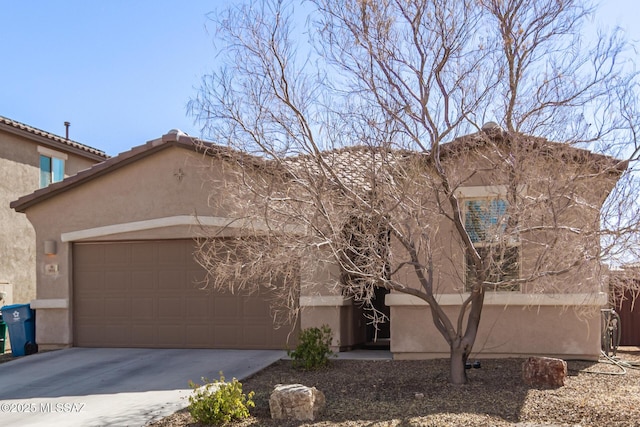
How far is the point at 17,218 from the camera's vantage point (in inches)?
776

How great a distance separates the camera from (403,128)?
850 cm

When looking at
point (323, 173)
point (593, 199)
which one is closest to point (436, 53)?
point (323, 173)

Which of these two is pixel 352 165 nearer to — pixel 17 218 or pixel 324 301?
pixel 324 301

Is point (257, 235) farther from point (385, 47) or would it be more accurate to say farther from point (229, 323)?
point (229, 323)

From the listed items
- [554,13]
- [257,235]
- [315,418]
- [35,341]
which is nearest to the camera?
[315,418]

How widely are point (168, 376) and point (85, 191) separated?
16.3 ft

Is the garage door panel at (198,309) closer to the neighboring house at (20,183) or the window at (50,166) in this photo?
the neighboring house at (20,183)

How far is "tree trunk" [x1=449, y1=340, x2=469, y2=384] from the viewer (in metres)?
8.89

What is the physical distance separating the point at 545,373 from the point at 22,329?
1039 cm

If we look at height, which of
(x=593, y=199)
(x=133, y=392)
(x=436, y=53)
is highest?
(x=436, y=53)

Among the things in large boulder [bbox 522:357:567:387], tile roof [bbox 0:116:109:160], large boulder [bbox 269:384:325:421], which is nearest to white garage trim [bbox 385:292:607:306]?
large boulder [bbox 522:357:567:387]

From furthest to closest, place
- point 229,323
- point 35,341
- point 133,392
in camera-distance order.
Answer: point 35,341, point 229,323, point 133,392

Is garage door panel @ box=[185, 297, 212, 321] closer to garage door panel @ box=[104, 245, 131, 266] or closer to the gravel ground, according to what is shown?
garage door panel @ box=[104, 245, 131, 266]

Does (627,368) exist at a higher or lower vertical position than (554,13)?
lower
